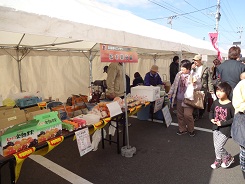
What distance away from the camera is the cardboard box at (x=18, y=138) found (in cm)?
192

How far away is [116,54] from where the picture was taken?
9.80 ft

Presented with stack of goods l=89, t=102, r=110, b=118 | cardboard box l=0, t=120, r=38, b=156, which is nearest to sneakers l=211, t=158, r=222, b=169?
stack of goods l=89, t=102, r=110, b=118

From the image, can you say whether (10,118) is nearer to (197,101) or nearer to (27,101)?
(27,101)

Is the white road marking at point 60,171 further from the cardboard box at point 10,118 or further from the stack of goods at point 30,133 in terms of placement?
the cardboard box at point 10,118

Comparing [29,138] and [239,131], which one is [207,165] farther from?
[29,138]

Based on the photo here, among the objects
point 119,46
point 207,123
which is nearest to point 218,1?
point 207,123

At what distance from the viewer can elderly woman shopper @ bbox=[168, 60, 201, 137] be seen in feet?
13.4

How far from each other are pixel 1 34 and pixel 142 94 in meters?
3.42

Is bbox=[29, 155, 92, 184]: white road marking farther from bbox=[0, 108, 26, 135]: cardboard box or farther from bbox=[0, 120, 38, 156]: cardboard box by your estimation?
bbox=[0, 108, 26, 135]: cardboard box

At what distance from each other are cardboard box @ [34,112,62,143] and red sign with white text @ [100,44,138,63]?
1026mm

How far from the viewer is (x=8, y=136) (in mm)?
1947

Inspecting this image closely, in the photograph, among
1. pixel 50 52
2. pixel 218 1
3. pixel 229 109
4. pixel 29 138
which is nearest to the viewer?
pixel 29 138

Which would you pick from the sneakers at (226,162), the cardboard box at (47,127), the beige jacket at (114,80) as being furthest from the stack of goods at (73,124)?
the sneakers at (226,162)

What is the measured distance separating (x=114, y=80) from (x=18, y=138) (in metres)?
2.57
